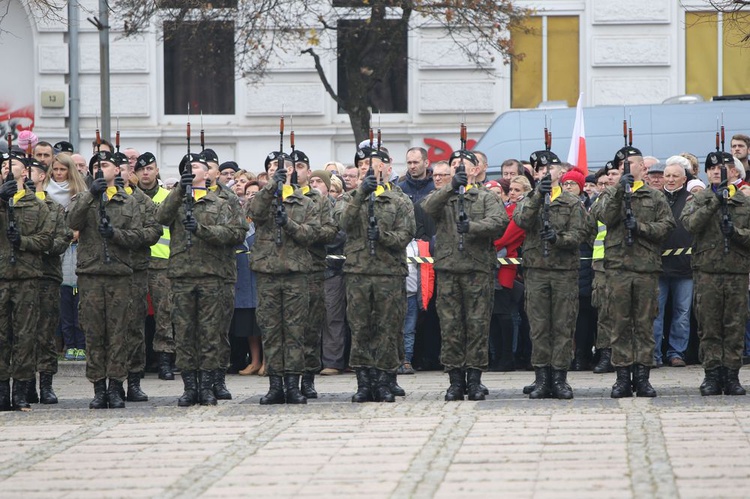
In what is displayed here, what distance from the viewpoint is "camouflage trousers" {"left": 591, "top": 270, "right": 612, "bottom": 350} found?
14.5 meters

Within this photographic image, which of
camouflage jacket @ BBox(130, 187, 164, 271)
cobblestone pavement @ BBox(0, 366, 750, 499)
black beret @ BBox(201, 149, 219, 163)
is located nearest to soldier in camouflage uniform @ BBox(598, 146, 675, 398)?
cobblestone pavement @ BBox(0, 366, 750, 499)

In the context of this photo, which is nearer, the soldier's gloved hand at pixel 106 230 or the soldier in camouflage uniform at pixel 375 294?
the soldier's gloved hand at pixel 106 230

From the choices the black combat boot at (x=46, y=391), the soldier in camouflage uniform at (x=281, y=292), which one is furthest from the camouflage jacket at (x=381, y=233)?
the black combat boot at (x=46, y=391)

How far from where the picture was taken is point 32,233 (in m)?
12.7

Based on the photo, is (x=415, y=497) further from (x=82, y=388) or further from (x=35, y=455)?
(x=82, y=388)

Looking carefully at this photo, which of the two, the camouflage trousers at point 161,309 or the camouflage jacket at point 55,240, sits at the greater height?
the camouflage jacket at point 55,240

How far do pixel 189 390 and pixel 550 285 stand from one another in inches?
119

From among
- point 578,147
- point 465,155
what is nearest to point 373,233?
point 465,155

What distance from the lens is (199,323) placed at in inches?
498

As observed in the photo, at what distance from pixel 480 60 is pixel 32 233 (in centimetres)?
1307

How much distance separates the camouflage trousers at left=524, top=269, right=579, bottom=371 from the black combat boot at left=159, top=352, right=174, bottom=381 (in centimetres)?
416

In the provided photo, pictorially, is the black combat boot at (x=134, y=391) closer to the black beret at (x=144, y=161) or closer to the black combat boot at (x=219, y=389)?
the black combat boot at (x=219, y=389)

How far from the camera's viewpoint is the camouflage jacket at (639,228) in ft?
41.3

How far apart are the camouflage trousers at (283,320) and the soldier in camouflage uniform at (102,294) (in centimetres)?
111
